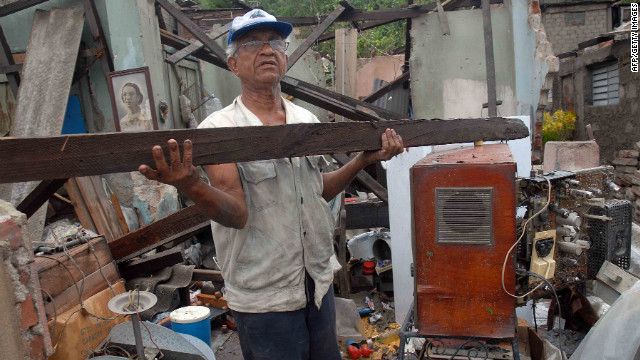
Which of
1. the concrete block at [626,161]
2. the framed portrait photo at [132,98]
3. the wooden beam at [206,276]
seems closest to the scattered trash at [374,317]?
the wooden beam at [206,276]

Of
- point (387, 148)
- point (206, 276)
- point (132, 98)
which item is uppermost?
point (132, 98)

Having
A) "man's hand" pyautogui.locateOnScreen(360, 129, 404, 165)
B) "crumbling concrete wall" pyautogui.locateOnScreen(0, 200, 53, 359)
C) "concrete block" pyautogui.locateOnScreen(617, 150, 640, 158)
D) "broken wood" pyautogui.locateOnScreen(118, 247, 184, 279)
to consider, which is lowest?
"broken wood" pyautogui.locateOnScreen(118, 247, 184, 279)

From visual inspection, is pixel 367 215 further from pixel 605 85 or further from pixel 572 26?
pixel 572 26

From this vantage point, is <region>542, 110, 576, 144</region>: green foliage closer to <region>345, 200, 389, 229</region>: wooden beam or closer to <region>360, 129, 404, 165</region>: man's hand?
<region>345, 200, 389, 229</region>: wooden beam

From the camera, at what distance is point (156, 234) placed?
4254mm

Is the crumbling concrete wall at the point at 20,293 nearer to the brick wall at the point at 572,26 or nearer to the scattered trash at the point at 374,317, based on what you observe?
the scattered trash at the point at 374,317

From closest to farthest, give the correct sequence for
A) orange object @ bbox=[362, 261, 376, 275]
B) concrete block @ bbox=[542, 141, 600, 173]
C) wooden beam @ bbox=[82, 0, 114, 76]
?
concrete block @ bbox=[542, 141, 600, 173], orange object @ bbox=[362, 261, 376, 275], wooden beam @ bbox=[82, 0, 114, 76]

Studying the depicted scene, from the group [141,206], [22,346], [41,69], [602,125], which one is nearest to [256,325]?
[22,346]

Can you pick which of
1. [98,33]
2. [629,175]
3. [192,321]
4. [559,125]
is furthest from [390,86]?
[559,125]

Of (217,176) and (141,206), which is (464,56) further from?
(217,176)

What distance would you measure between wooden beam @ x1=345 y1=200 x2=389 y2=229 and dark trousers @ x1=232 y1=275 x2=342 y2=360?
3.34m

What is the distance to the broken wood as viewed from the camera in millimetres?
4289

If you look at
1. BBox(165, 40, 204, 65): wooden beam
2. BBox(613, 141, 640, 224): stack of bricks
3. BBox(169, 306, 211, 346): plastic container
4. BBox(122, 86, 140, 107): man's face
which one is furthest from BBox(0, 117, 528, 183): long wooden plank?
BBox(613, 141, 640, 224): stack of bricks

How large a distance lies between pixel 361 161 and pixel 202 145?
0.77 meters
